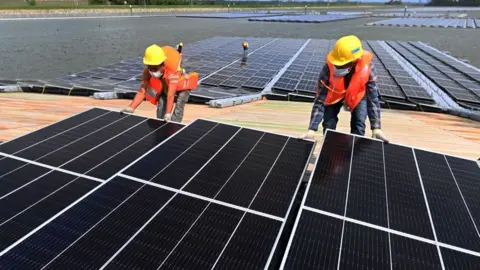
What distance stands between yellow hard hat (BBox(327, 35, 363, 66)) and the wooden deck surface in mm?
3333

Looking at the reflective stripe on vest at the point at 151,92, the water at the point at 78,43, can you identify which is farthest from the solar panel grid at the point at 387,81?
the water at the point at 78,43

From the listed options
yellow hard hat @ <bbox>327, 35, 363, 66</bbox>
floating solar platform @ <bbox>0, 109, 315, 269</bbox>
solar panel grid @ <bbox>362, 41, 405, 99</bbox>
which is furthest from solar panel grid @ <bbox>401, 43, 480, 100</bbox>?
floating solar platform @ <bbox>0, 109, 315, 269</bbox>

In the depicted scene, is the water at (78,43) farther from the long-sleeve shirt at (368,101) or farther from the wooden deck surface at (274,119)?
the long-sleeve shirt at (368,101)

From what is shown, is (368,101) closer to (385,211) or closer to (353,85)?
(353,85)

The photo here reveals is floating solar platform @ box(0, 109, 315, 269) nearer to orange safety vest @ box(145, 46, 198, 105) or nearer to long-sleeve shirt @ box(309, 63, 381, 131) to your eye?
long-sleeve shirt @ box(309, 63, 381, 131)

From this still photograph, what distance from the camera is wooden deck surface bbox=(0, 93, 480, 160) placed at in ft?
31.2

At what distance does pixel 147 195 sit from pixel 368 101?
4207mm

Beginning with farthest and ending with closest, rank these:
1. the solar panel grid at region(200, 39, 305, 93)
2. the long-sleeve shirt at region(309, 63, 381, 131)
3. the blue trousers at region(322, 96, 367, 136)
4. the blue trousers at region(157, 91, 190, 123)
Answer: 1. the solar panel grid at region(200, 39, 305, 93)
2. the blue trousers at region(157, 91, 190, 123)
3. the blue trousers at region(322, 96, 367, 136)
4. the long-sleeve shirt at region(309, 63, 381, 131)

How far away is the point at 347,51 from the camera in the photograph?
19.5 ft

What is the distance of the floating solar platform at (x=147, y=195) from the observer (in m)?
3.31

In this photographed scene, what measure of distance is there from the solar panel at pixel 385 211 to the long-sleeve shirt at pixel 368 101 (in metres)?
0.78

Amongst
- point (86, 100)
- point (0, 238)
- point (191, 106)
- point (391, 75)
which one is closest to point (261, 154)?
point (0, 238)

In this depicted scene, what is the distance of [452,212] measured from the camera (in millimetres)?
4188

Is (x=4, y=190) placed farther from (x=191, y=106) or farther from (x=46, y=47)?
(x=46, y=47)
